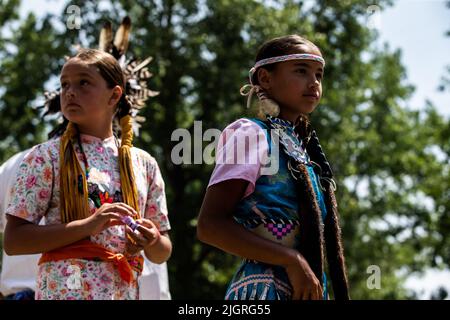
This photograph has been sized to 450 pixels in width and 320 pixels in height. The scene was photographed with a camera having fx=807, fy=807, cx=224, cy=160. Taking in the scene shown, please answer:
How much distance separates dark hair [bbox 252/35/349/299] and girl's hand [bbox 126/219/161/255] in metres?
0.71

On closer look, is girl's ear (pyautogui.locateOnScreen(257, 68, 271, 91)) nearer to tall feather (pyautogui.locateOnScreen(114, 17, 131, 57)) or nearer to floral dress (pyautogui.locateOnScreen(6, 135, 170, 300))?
floral dress (pyautogui.locateOnScreen(6, 135, 170, 300))

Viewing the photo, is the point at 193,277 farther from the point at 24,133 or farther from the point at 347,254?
the point at 24,133

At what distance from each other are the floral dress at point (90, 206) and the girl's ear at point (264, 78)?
744 millimetres

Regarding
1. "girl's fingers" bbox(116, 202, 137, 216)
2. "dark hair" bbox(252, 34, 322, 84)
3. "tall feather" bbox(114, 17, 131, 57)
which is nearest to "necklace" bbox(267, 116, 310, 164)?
"dark hair" bbox(252, 34, 322, 84)

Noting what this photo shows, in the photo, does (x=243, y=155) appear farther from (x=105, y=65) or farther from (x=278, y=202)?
(x=105, y=65)

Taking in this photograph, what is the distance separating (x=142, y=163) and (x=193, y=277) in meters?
13.9

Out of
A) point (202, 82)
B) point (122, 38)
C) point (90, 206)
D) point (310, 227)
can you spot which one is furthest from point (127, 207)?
point (202, 82)

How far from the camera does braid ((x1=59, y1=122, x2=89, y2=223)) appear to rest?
3178 mm

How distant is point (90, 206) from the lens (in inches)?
126

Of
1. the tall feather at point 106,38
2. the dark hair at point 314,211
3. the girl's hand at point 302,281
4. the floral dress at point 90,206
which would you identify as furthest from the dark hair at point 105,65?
the tall feather at point 106,38

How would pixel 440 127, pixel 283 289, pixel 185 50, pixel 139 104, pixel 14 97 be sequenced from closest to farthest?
1. pixel 283 289
2. pixel 139 104
3. pixel 185 50
4. pixel 14 97
5. pixel 440 127

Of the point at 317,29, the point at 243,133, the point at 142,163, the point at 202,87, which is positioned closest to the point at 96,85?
the point at 142,163

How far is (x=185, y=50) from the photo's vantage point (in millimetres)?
16500

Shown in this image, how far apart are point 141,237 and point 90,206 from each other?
0.24 meters
